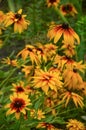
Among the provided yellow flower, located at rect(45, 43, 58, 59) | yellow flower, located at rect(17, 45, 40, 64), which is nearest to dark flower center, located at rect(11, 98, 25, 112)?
yellow flower, located at rect(17, 45, 40, 64)

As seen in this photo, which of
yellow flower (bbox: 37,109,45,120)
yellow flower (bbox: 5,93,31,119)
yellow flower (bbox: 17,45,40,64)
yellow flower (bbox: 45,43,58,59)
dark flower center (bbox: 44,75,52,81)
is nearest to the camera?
yellow flower (bbox: 5,93,31,119)

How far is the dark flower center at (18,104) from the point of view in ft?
6.03

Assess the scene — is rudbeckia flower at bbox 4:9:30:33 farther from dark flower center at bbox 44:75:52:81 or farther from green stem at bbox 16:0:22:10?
green stem at bbox 16:0:22:10

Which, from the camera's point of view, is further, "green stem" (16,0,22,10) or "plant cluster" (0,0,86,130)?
"green stem" (16,0,22,10)

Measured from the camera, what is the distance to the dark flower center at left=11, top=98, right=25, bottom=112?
1.84 meters

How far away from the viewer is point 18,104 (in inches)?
73.1

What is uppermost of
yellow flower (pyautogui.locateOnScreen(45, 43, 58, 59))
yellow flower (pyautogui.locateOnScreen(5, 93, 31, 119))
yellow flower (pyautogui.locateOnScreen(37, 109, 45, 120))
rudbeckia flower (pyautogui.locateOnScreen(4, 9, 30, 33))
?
rudbeckia flower (pyautogui.locateOnScreen(4, 9, 30, 33))

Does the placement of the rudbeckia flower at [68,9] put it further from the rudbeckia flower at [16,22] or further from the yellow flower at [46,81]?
the yellow flower at [46,81]

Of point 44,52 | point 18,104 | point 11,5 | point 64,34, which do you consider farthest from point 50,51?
point 11,5

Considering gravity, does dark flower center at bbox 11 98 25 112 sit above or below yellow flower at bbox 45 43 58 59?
below

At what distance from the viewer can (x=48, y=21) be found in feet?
13.7

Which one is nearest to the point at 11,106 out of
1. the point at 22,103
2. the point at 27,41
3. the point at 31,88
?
the point at 22,103

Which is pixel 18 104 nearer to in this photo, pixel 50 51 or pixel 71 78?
pixel 71 78

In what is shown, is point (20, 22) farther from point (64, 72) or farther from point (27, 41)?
point (27, 41)
